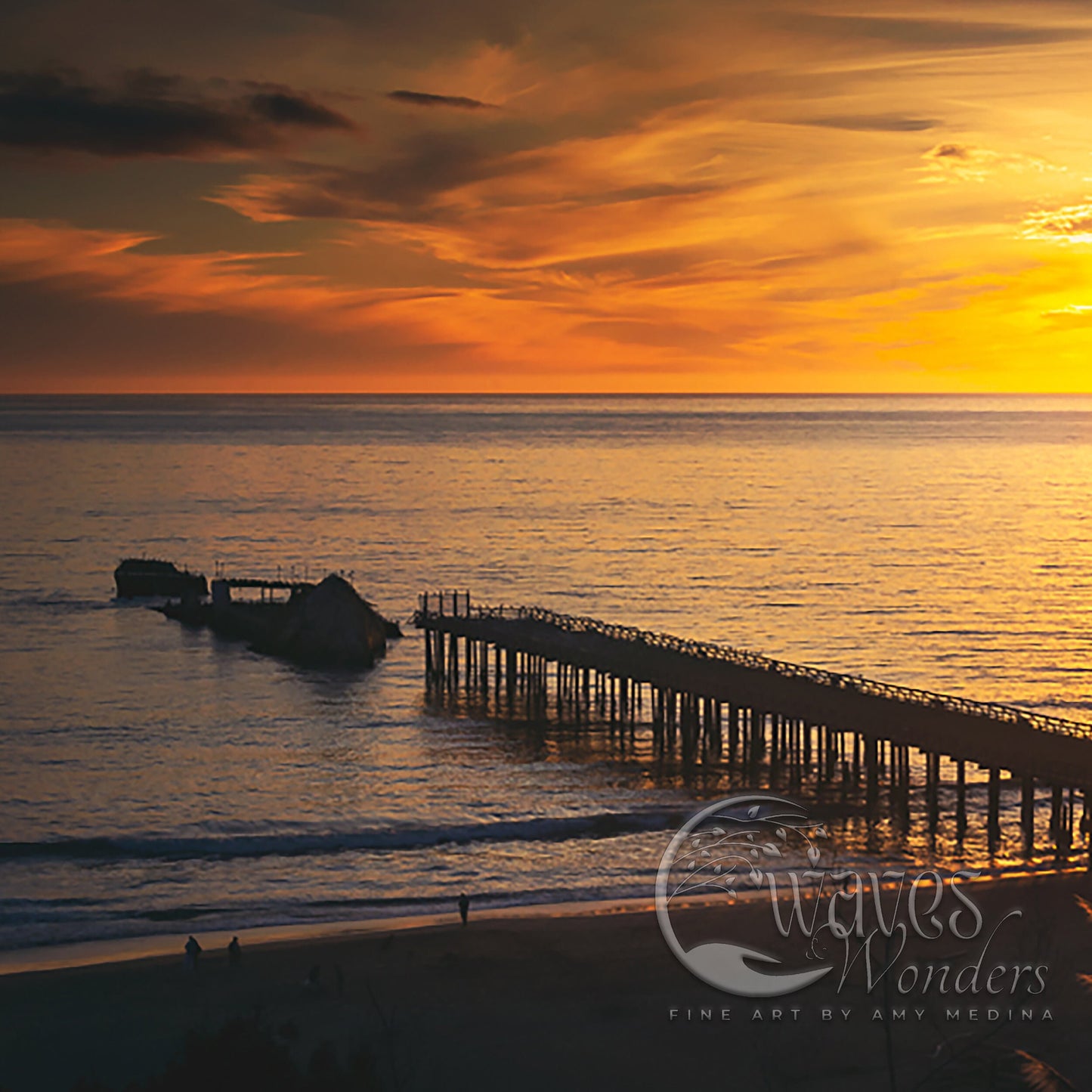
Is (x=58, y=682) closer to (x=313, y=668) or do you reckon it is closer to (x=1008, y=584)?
(x=313, y=668)

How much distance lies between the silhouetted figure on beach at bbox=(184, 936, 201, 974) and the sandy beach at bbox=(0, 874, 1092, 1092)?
0.22 meters

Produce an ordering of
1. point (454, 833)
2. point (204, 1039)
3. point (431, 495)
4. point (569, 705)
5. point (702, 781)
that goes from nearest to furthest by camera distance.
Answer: point (204, 1039) → point (454, 833) → point (702, 781) → point (569, 705) → point (431, 495)

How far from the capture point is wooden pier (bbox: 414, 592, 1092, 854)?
35.7 metres

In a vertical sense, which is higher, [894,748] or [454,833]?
[894,748]

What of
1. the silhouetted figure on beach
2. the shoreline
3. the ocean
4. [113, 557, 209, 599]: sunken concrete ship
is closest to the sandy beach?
the silhouetted figure on beach

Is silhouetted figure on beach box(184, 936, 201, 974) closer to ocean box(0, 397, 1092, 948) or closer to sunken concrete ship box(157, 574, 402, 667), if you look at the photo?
ocean box(0, 397, 1092, 948)

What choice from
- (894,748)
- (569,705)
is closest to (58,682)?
(569,705)

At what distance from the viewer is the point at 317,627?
6506 cm

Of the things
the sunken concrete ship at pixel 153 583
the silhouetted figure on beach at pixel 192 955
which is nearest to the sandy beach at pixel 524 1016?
the silhouetted figure on beach at pixel 192 955

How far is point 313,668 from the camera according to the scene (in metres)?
64.1

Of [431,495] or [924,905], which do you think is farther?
[431,495]

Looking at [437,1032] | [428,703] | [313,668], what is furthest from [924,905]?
[313,668]

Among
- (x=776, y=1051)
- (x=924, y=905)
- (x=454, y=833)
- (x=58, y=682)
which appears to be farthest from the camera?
(x=58, y=682)

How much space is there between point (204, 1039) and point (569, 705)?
113 feet
